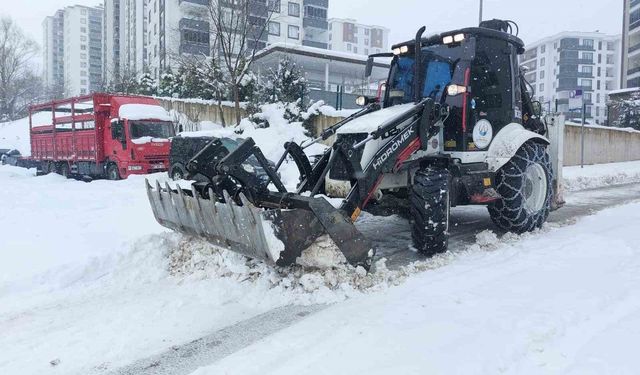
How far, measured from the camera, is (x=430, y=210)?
530 cm

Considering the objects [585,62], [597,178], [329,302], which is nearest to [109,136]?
[329,302]

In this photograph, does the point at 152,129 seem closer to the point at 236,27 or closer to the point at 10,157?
the point at 236,27

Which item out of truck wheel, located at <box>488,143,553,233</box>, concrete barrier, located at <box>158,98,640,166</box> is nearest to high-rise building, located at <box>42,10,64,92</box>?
concrete barrier, located at <box>158,98,640,166</box>

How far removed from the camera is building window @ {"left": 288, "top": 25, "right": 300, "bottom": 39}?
5572 cm

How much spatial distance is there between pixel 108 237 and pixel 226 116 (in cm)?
1770

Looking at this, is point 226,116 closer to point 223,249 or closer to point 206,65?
point 206,65

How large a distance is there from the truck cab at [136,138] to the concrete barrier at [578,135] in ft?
18.6

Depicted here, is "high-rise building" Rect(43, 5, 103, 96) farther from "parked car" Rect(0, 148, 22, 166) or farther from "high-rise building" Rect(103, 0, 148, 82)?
"parked car" Rect(0, 148, 22, 166)

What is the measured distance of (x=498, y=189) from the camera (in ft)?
21.2

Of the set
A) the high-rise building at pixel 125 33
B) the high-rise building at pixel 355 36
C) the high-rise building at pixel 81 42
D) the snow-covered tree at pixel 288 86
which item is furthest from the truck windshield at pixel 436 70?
the high-rise building at pixel 81 42

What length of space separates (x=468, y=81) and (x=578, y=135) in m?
16.8

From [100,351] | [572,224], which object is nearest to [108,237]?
[100,351]

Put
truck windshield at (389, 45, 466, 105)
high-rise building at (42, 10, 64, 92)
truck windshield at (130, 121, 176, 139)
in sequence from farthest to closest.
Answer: high-rise building at (42, 10, 64, 92), truck windshield at (130, 121, 176, 139), truck windshield at (389, 45, 466, 105)

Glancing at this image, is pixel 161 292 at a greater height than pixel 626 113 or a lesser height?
lesser
